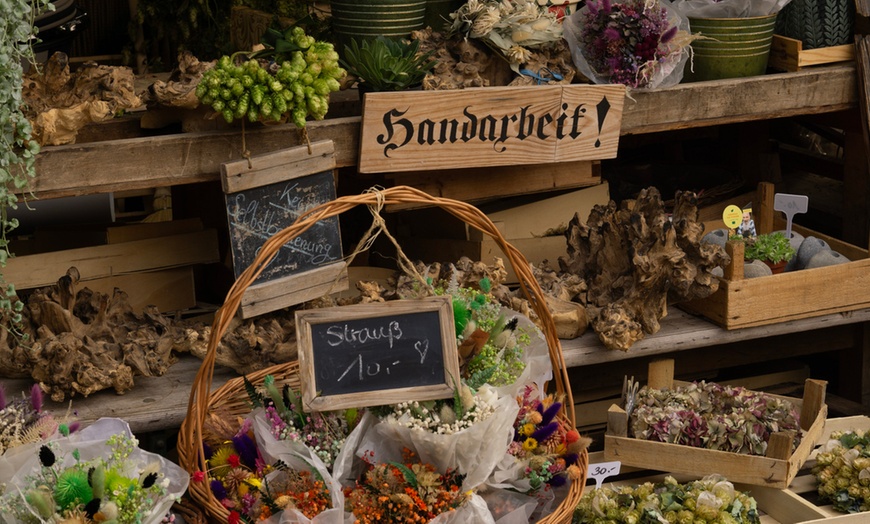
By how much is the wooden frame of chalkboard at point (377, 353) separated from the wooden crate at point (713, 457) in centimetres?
88

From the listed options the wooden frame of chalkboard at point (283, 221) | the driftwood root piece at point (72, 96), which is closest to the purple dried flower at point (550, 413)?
the wooden frame of chalkboard at point (283, 221)

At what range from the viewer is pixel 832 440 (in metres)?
3.29

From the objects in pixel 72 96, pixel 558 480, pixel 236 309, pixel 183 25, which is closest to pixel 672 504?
pixel 558 480

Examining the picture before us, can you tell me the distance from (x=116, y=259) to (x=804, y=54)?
2346 mm

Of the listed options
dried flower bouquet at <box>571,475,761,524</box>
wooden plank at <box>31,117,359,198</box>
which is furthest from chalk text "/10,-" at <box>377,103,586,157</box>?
dried flower bouquet at <box>571,475,761,524</box>

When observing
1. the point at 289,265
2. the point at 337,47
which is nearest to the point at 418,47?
the point at 337,47

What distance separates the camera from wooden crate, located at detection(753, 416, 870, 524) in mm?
2959

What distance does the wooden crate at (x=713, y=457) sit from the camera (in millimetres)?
3041

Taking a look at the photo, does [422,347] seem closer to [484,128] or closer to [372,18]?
[484,128]

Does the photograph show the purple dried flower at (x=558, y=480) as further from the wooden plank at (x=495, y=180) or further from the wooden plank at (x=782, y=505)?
the wooden plank at (x=495, y=180)

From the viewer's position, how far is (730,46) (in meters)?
3.49

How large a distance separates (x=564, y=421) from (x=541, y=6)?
137 cm

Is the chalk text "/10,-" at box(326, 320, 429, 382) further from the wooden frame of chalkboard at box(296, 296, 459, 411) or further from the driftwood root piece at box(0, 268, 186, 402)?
the driftwood root piece at box(0, 268, 186, 402)

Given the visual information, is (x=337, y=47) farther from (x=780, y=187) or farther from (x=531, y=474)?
(x=780, y=187)
